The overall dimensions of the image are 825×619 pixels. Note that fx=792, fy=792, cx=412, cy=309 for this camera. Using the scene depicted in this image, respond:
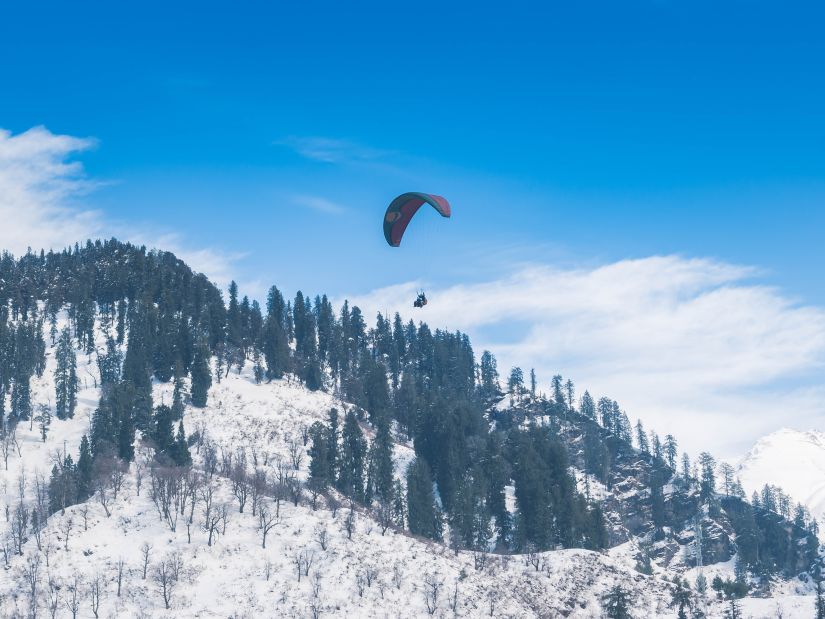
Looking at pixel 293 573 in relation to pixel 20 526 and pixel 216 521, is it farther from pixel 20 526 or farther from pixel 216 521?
pixel 20 526

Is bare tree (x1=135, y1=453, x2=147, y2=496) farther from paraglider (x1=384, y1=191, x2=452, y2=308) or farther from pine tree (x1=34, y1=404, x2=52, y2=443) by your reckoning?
paraglider (x1=384, y1=191, x2=452, y2=308)

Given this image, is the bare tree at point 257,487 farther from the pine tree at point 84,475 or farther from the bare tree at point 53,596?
the bare tree at point 53,596

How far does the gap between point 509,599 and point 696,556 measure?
271 ft

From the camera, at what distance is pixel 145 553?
90.2m

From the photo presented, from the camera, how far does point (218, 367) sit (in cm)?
15512

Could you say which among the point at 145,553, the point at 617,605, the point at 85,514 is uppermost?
the point at 85,514

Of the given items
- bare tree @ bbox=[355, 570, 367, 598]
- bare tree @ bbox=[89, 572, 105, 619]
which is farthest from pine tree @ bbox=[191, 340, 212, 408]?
bare tree @ bbox=[355, 570, 367, 598]

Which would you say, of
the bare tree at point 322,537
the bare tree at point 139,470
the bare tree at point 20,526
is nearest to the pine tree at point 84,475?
the bare tree at point 139,470

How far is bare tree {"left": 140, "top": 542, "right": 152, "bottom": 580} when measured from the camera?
8706 cm

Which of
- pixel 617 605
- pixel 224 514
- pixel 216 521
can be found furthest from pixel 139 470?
pixel 617 605

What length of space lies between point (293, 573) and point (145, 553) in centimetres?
1694

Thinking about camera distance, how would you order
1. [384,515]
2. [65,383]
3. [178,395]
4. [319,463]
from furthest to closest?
[65,383] → [178,395] → [319,463] → [384,515]

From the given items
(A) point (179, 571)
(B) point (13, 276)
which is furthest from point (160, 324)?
(A) point (179, 571)

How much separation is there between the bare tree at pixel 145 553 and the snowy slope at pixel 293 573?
45 cm
